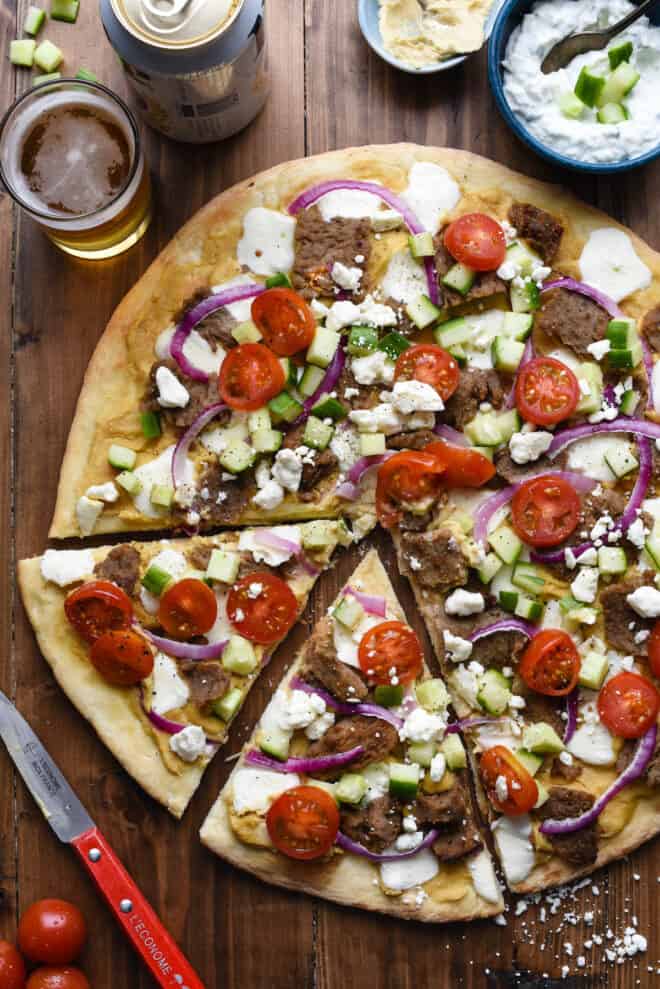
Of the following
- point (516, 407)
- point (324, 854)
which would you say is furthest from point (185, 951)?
point (516, 407)

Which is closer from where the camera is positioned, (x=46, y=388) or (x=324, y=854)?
(x=324, y=854)

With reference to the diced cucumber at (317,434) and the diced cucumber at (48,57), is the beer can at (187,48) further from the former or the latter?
the diced cucumber at (317,434)

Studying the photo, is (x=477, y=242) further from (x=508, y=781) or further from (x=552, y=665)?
(x=508, y=781)

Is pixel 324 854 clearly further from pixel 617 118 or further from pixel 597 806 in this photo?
pixel 617 118

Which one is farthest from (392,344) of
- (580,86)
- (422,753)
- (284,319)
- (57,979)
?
(57,979)

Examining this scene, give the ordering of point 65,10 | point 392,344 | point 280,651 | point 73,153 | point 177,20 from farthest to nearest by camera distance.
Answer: point 65,10, point 280,651, point 392,344, point 73,153, point 177,20
